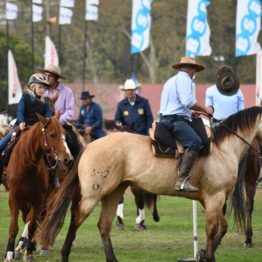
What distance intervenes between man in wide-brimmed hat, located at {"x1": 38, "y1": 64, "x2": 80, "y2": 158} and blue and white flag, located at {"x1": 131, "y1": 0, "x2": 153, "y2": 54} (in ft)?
101

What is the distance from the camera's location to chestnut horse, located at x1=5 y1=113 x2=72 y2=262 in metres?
12.0

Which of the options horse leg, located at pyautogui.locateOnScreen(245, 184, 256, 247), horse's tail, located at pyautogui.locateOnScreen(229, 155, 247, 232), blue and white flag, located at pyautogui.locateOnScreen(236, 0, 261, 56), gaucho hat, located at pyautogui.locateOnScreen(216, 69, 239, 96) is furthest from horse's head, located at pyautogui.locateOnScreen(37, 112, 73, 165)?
blue and white flag, located at pyautogui.locateOnScreen(236, 0, 261, 56)

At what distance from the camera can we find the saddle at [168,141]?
11.8 metres

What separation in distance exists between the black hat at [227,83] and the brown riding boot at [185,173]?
367 cm

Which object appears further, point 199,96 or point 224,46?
point 224,46

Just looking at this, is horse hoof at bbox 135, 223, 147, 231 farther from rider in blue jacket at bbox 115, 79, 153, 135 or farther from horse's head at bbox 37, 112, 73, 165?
horse's head at bbox 37, 112, 73, 165

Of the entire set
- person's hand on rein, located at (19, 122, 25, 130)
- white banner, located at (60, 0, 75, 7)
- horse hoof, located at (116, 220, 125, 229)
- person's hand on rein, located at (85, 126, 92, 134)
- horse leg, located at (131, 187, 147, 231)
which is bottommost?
horse hoof, located at (116, 220, 125, 229)

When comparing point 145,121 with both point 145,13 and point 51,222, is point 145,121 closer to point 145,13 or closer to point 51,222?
point 51,222

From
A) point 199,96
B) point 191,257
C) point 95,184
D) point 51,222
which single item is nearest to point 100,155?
point 95,184

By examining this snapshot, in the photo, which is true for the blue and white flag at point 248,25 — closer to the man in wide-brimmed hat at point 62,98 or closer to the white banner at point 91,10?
the white banner at point 91,10

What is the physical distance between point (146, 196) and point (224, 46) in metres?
60.7

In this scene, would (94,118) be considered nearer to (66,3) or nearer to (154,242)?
(154,242)

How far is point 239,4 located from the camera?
41.0 metres

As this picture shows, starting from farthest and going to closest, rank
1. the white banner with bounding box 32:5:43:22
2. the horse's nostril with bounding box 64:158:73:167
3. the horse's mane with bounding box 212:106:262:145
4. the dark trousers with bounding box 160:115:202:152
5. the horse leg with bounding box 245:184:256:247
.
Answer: the white banner with bounding box 32:5:43:22
the horse leg with bounding box 245:184:256:247
the horse's mane with bounding box 212:106:262:145
the horse's nostril with bounding box 64:158:73:167
the dark trousers with bounding box 160:115:202:152
